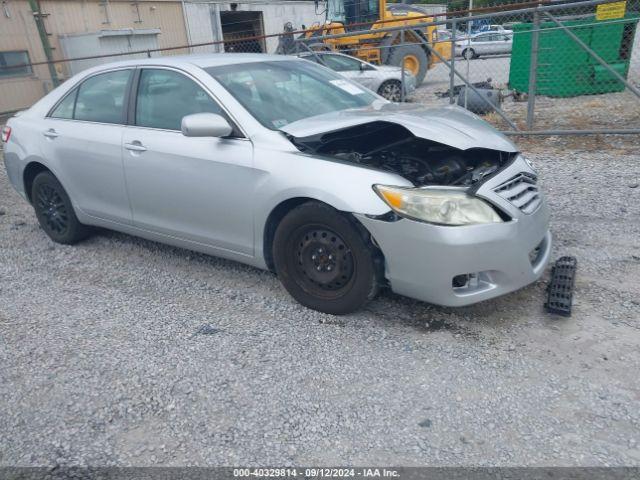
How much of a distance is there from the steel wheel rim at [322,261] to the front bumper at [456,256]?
246 mm

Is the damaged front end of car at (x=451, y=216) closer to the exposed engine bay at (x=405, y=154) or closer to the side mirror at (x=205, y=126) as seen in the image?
the exposed engine bay at (x=405, y=154)

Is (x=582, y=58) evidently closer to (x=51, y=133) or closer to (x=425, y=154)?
(x=425, y=154)

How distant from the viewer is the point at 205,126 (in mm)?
3387

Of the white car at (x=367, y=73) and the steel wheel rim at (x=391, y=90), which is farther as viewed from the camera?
the steel wheel rim at (x=391, y=90)

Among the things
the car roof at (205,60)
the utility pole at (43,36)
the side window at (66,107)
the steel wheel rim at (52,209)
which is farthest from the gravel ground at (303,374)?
the utility pole at (43,36)

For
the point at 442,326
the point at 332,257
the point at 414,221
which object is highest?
the point at 414,221

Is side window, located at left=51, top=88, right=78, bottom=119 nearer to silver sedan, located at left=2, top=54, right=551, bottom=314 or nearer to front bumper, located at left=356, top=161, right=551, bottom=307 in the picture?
silver sedan, located at left=2, top=54, right=551, bottom=314

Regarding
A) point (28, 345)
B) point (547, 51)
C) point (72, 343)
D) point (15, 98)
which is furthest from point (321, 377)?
point (15, 98)

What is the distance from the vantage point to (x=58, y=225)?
498cm

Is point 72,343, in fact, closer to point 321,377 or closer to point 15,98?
point 321,377

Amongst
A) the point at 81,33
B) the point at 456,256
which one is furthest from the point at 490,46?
the point at 456,256

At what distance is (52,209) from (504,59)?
44.6 ft

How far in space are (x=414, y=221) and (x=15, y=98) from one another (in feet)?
52.6

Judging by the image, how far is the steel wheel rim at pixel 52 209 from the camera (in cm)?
488
